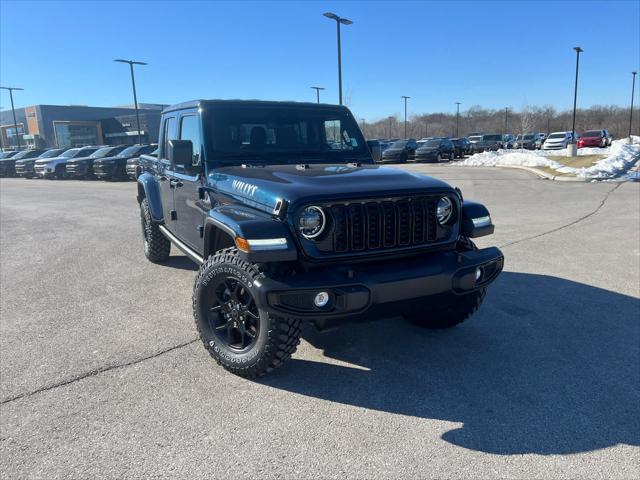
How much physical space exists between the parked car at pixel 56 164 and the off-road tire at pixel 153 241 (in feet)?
71.3

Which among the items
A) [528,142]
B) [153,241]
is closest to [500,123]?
[528,142]

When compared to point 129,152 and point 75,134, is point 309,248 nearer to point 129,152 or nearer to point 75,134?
point 129,152

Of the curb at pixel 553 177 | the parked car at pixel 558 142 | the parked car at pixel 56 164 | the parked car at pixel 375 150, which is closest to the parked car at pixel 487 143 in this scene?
the parked car at pixel 558 142

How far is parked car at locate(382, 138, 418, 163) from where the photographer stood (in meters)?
31.7

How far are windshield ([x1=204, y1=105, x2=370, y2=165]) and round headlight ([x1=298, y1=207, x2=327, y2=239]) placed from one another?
1.37 meters

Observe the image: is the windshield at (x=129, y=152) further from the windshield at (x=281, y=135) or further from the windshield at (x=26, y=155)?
the windshield at (x=281, y=135)

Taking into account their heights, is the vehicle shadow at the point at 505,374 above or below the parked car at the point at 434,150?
below

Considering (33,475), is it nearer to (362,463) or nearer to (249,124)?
(362,463)

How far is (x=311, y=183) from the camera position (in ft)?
10.9

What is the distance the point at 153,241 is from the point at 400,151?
2685cm

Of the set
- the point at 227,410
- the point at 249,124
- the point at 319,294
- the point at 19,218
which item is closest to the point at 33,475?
the point at 227,410

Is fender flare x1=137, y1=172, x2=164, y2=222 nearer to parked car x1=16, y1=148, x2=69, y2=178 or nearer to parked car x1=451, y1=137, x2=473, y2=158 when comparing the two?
parked car x1=16, y1=148, x2=69, y2=178

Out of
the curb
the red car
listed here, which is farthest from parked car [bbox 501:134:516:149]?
the curb

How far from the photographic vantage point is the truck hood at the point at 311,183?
3.16 meters
